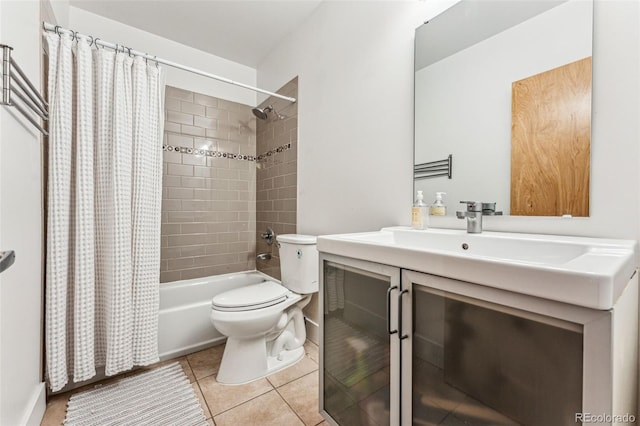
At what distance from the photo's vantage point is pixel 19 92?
1104mm

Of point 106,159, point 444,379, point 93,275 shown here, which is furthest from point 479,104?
point 93,275

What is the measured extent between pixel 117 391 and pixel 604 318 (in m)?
2.13

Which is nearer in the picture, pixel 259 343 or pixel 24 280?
pixel 24 280

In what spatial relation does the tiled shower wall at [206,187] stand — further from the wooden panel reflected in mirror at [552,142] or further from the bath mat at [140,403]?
the wooden panel reflected in mirror at [552,142]

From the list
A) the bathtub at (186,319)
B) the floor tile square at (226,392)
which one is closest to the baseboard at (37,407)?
the bathtub at (186,319)

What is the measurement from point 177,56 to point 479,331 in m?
2.96

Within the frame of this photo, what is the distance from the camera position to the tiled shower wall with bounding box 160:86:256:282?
243cm

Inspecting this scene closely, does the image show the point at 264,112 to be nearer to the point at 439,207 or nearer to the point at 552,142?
the point at 439,207

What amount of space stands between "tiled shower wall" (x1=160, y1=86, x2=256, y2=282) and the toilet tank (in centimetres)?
103

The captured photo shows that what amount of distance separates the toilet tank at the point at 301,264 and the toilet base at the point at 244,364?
41cm

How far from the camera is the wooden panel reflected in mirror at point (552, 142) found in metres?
0.94

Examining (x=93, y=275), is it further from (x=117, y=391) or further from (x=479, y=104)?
(x=479, y=104)

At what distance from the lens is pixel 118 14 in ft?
6.90

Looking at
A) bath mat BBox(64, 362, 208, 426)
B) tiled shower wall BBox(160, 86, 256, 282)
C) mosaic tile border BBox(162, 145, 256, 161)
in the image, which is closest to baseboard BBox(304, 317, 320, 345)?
bath mat BBox(64, 362, 208, 426)
